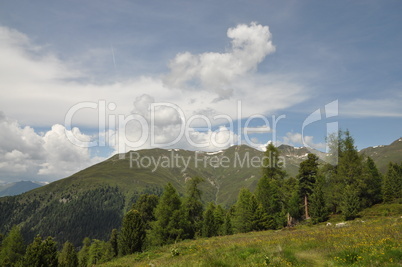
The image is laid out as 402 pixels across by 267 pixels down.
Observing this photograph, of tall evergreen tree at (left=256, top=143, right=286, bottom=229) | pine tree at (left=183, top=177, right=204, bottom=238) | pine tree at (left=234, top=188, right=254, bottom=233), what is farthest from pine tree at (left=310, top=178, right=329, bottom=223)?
pine tree at (left=183, top=177, right=204, bottom=238)

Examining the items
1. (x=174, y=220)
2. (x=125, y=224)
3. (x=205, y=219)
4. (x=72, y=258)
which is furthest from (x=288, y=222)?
(x=72, y=258)

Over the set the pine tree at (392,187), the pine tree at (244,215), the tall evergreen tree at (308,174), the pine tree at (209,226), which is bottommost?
the pine tree at (209,226)

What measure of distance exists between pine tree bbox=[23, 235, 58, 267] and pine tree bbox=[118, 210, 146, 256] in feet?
36.3

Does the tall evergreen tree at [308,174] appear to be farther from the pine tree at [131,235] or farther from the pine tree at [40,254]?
the pine tree at [40,254]

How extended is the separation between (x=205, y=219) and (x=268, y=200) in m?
13.6

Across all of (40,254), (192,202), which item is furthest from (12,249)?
(192,202)

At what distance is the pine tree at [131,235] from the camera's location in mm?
36219

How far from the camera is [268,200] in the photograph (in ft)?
159

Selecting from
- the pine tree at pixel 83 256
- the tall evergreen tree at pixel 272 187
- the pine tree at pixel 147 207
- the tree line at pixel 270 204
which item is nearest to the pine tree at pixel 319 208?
the tree line at pixel 270 204

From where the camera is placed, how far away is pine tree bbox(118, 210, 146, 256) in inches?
1426

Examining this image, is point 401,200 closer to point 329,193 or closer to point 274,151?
point 329,193

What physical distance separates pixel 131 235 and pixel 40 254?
13.7 meters

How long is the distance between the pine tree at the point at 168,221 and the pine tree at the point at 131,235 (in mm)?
4237

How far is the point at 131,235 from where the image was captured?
36.4 m
